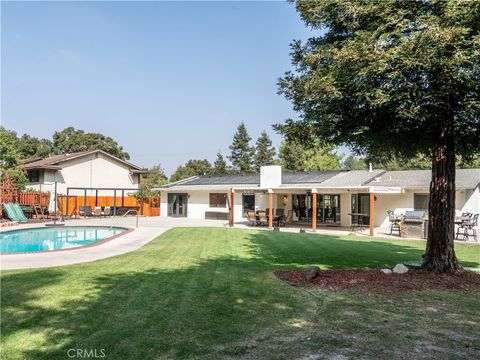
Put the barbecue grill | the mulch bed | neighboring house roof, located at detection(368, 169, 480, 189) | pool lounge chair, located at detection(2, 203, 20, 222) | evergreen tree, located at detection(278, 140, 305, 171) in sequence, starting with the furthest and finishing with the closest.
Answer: evergreen tree, located at detection(278, 140, 305, 171)
pool lounge chair, located at detection(2, 203, 20, 222)
neighboring house roof, located at detection(368, 169, 480, 189)
the barbecue grill
the mulch bed

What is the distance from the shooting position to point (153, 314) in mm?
5449

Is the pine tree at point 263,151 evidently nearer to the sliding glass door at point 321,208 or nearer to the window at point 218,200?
the window at point 218,200

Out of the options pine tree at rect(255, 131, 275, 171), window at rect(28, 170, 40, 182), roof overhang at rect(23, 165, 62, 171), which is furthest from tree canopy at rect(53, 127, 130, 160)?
roof overhang at rect(23, 165, 62, 171)

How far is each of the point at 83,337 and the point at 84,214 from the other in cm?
2831

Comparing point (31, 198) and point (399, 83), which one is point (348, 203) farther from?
point (31, 198)

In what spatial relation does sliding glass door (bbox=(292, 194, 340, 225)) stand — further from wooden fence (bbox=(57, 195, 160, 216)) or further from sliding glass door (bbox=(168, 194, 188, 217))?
wooden fence (bbox=(57, 195, 160, 216))

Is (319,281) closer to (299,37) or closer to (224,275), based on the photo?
(224,275)

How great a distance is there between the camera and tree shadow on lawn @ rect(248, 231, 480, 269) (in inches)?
408

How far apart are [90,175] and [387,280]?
3410 cm

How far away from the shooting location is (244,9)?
551 inches

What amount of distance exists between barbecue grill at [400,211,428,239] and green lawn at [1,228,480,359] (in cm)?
1191

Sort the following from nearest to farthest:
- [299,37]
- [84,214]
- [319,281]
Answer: [319,281] → [299,37] → [84,214]

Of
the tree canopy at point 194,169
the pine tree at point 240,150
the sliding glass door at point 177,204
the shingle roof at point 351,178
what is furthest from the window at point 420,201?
the tree canopy at point 194,169

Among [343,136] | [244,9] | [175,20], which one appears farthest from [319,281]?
[175,20]
